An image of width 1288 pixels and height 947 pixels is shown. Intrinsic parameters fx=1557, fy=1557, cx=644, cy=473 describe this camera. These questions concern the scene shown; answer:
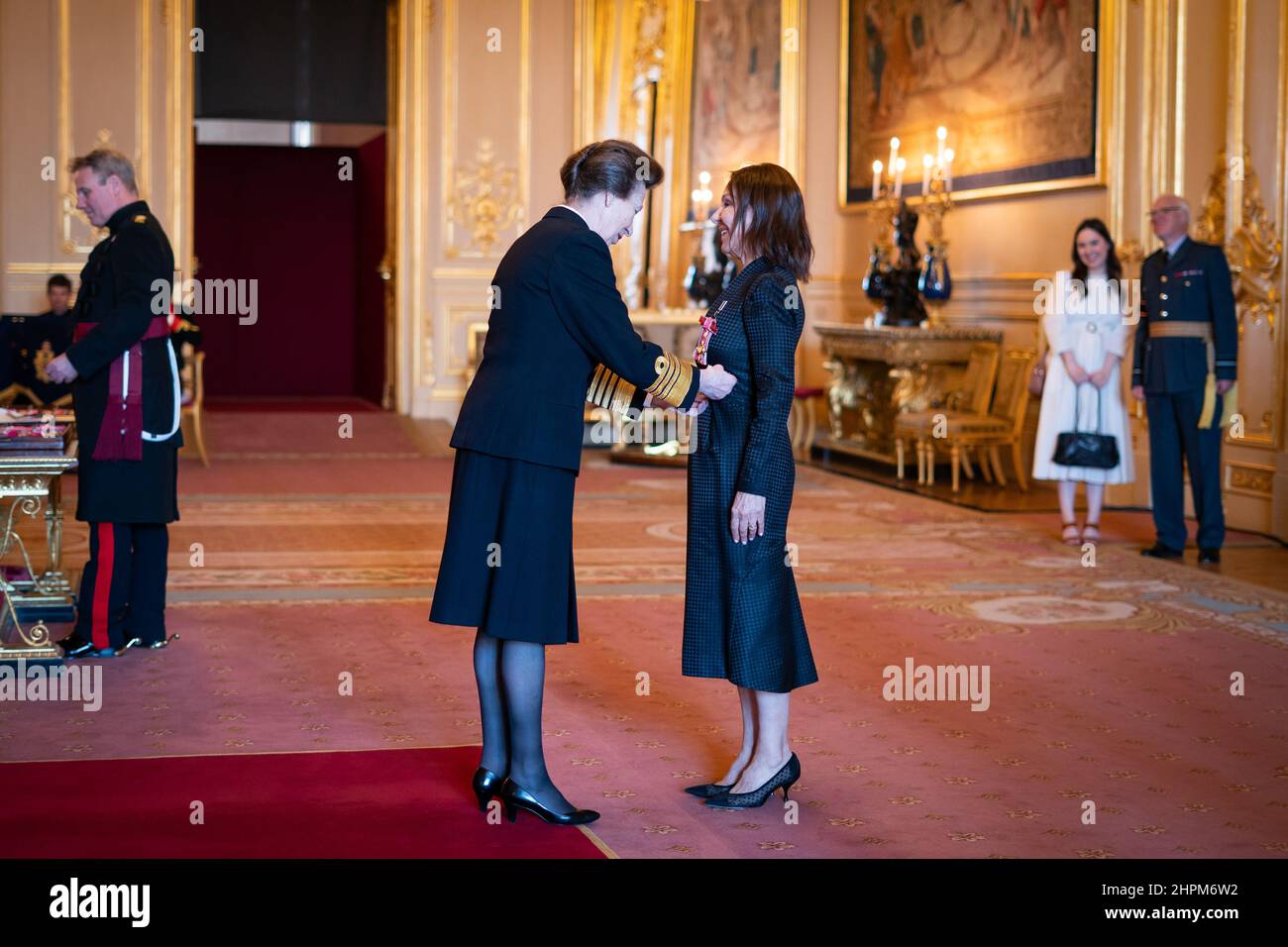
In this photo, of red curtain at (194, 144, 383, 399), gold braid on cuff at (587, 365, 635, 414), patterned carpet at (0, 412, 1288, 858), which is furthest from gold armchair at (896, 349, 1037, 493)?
red curtain at (194, 144, 383, 399)

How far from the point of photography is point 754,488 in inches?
140

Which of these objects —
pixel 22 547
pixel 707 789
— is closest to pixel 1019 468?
pixel 22 547

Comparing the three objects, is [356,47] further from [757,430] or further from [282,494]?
[757,430]

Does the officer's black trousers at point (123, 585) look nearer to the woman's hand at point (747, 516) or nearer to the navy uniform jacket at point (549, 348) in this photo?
the navy uniform jacket at point (549, 348)

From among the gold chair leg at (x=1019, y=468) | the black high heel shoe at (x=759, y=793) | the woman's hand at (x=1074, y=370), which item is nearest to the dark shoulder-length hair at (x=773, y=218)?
the black high heel shoe at (x=759, y=793)

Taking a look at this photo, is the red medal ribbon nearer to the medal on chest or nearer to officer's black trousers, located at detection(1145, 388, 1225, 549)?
the medal on chest

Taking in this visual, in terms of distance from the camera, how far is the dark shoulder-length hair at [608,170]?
3410 mm

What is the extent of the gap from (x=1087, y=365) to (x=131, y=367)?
477cm

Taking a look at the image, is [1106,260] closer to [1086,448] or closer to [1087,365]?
[1087,365]

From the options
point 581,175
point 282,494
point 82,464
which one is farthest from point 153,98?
point 581,175

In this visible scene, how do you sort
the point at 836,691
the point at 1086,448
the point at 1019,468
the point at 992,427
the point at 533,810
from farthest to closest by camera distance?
the point at 992,427, the point at 1019,468, the point at 1086,448, the point at 836,691, the point at 533,810

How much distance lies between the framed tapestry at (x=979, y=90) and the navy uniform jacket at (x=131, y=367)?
20.9ft

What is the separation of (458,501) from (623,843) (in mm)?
832

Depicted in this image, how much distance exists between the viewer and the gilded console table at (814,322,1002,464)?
10562mm
